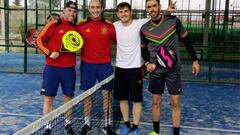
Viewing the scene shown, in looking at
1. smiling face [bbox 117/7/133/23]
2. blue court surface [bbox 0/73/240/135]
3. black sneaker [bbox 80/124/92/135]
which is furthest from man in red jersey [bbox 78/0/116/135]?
blue court surface [bbox 0/73/240/135]

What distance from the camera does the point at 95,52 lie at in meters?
4.73

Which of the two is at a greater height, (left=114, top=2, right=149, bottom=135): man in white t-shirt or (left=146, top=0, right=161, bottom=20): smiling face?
(left=146, top=0, right=161, bottom=20): smiling face

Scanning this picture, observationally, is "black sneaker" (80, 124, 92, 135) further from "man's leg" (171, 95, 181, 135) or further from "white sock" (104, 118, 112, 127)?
"man's leg" (171, 95, 181, 135)

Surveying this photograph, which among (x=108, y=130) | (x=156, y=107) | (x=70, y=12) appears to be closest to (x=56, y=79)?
(x=70, y=12)

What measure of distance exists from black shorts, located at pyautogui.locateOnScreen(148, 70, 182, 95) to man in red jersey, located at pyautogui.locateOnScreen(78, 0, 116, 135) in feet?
2.05

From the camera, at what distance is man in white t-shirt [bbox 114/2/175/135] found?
459 centimetres

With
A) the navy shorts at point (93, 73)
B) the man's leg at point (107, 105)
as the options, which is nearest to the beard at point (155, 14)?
the navy shorts at point (93, 73)

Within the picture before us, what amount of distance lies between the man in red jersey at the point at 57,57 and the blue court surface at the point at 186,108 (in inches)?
34.6

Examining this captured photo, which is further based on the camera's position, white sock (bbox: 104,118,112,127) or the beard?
white sock (bbox: 104,118,112,127)

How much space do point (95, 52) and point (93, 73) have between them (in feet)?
0.97

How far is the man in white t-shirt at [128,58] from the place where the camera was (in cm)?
459

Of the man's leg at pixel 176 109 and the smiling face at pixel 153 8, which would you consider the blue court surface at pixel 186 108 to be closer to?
the man's leg at pixel 176 109

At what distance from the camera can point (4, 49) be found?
18.9 meters

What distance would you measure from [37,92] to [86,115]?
3.54 metres
